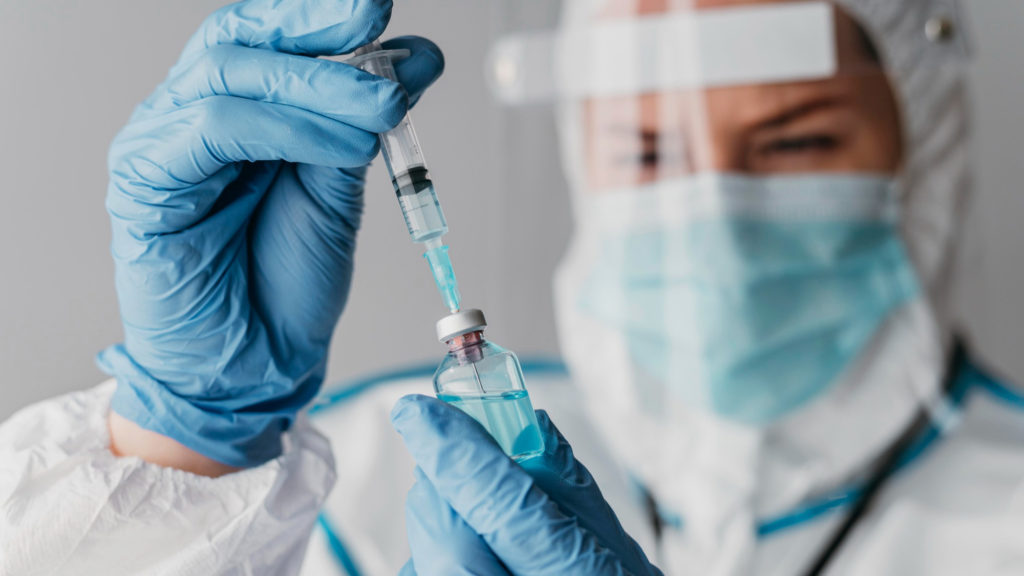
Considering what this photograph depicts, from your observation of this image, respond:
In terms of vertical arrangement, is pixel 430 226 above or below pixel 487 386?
above

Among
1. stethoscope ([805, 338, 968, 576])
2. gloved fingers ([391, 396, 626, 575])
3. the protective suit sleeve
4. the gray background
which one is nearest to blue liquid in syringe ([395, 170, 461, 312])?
gloved fingers ([391, 396, 626, 575])

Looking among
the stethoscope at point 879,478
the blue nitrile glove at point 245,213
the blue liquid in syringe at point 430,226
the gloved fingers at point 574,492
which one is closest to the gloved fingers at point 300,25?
the blue nitrile glove at point 245,213

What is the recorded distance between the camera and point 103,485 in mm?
802

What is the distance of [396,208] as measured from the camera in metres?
1.72

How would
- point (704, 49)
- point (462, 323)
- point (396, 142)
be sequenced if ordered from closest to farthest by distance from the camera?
point (462, 323)
point (396, 142)
point (704, 49)

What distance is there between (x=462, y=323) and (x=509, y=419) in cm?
13

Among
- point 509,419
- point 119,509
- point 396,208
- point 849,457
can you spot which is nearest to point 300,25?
point 509,419

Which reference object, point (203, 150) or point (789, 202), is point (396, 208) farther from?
point (203, 150)

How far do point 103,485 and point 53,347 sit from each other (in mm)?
388

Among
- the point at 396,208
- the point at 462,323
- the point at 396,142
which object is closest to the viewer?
the point at 462,323

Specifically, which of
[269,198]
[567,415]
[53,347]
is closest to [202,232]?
[269,198]

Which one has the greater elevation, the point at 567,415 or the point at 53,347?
the point at 53,347

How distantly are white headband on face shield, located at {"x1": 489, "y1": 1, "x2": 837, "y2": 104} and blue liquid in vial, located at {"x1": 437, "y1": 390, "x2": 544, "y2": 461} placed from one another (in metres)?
0.90

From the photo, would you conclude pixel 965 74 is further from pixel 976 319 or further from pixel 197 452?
pixel 197 452
